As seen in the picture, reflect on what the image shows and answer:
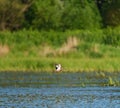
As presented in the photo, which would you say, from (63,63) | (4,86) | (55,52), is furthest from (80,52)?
(4,86)

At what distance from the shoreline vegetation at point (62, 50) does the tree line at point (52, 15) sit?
250cm

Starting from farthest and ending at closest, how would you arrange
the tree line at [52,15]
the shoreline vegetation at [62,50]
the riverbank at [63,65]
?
the tree line at [52,15], the shoreline vegetation at [62,50], the riverbank at [63,65]

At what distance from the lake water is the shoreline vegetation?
147 centimetres

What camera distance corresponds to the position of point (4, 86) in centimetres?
3114

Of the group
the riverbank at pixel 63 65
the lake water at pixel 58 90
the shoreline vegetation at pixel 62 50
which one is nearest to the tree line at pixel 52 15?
the shoreline vegetation at pixel 62 50

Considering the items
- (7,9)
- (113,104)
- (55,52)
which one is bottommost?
(113,104)

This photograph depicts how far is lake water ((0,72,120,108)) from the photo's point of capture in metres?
24.7

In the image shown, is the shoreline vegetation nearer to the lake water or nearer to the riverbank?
the riverbank

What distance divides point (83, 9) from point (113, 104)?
2717cm

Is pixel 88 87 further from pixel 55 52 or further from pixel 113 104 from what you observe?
pixel 55 52

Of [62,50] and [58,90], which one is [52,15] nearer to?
[62,50]

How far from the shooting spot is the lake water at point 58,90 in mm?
24656

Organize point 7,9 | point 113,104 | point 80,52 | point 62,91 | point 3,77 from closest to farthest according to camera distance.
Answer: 1. point 113,104
2. point 62,91
3. point 3,77
4. point 80,52
5. point 7,9

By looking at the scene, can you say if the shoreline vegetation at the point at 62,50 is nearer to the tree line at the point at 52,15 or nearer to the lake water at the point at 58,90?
the lake water at the point at 58,90
